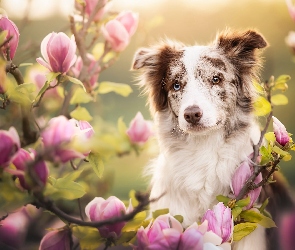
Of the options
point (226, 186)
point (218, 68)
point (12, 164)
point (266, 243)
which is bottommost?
point (266, 243)

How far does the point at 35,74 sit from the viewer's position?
893mm

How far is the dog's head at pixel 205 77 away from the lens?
2.82ft

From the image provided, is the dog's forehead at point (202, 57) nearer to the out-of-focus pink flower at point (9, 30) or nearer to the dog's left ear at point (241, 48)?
the dog's left ear at point (241, 48)

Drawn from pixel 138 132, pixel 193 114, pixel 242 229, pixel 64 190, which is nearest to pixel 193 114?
pixel 193 114

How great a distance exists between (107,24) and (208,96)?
9.2 inches

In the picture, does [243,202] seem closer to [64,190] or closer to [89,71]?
[64,190]

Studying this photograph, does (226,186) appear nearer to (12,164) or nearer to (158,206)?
(158,206)

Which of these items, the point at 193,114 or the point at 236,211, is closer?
the point at 236,211

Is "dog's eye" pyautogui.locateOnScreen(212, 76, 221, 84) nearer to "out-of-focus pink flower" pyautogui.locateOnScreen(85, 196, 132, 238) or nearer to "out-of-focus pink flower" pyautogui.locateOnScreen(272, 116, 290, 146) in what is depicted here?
"out-of-focus pink flower" pyautogui.locateOnScreen(272, 116, 290, 146)

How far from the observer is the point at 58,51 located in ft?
2.11

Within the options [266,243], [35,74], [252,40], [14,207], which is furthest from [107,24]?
[266,243]

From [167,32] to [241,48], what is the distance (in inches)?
8.9

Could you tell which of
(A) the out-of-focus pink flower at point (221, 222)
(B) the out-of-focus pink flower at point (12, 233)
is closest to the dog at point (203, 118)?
(A) the out-of-focus pink flower at point (221, 222)

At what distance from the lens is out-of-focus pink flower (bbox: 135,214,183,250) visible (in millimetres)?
586
